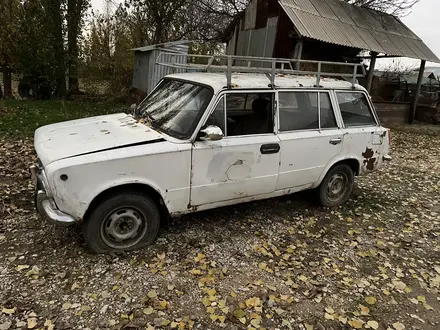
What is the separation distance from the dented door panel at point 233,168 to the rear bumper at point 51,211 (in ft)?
4.38

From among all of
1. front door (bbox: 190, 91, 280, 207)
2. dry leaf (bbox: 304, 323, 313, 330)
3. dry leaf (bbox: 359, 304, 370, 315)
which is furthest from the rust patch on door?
dry leaf (bbox: 304, 323, 313, 330)

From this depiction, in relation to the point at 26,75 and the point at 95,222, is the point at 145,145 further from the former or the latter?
the point at 26,75

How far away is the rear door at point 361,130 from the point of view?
16.9 ft

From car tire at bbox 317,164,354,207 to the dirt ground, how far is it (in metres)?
0.17

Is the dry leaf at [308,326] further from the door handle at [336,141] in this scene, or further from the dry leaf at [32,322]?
the door handle at [336,141]

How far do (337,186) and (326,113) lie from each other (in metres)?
1.26

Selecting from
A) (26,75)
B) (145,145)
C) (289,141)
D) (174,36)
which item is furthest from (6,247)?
(174,36)

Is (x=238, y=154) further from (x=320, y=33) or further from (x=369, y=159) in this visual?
(x=320, y=33)

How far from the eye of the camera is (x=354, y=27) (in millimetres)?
13055

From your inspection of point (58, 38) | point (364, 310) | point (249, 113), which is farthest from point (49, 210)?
point (58, 38)

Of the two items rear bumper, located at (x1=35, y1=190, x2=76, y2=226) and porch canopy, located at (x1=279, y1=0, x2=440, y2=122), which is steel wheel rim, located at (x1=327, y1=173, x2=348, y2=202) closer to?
rear bumper, located at (x1=35, y1=190, x2=76, y2=226)

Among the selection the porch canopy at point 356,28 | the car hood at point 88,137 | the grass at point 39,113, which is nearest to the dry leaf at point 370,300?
the car hood at point 88,137

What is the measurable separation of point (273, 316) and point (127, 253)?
5.66 feet

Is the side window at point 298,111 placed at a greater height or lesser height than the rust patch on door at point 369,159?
greater
